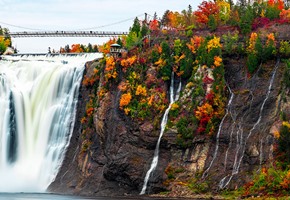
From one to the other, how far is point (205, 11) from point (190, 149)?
2962 centimetres

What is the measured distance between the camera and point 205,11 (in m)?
113

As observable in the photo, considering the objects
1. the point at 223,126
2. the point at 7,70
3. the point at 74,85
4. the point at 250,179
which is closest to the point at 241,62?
the point at 223,126

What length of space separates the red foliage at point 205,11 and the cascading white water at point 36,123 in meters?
19.5

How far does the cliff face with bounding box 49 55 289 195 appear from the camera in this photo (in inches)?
3415

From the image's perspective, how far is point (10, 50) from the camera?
6481 inches

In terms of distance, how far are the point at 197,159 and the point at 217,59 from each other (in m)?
14.4

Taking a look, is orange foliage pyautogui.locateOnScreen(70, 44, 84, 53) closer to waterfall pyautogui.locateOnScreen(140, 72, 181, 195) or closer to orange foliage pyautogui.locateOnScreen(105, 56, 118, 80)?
orange foliage pyautogui.locateOnScreen(105, 56, 118, 80)

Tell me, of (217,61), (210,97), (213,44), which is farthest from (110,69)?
(210,97)

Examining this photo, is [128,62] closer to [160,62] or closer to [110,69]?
[110,69]

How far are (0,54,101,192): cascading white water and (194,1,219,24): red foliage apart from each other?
19464 millimetres

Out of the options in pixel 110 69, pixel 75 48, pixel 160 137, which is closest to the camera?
pixel 160 137

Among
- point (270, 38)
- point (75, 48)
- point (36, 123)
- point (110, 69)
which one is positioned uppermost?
point (270, 38)

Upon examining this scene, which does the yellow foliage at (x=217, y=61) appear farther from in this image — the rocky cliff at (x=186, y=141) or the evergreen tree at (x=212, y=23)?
the evergreen tree at (x=212, y=23)

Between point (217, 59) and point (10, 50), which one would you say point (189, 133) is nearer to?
point (217, 59)
